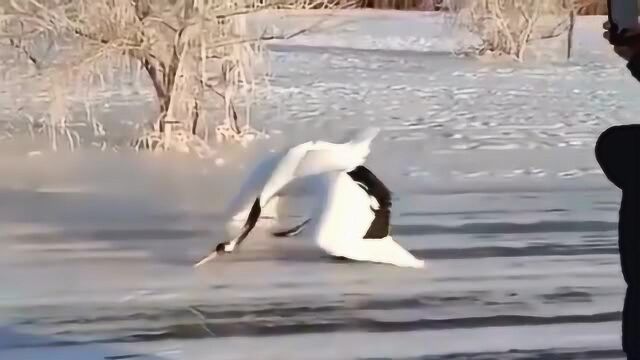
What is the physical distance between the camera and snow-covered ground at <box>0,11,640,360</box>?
29.5 inches

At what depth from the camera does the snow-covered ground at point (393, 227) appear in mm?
Result: 748

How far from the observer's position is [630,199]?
544 mm

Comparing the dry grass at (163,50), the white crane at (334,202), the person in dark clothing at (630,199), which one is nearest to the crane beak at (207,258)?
the white crane at (334,202)

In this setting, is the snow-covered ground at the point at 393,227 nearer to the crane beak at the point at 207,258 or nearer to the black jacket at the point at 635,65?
the crane beak at the point at 207,258

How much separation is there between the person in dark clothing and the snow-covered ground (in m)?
0.20

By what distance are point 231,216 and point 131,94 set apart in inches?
9.9

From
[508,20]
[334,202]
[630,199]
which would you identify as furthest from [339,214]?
[508,20]

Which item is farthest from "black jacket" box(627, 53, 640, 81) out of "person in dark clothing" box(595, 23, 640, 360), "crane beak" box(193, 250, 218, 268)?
"crane beak" box(193, 250, 218, 268)

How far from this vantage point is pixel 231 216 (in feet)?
3.10

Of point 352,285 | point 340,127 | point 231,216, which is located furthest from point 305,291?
point 340,127

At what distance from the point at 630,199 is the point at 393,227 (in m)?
0.45

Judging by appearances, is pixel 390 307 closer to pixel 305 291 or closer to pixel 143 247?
pixel 305 291

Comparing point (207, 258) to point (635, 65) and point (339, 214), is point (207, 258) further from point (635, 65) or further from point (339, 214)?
point (635, 65)

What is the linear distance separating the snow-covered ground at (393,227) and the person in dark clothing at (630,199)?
7.8 inches
